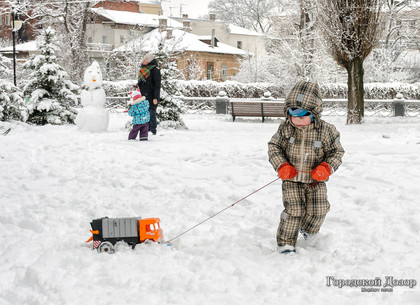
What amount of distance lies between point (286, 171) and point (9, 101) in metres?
12.7

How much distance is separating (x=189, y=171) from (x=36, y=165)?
253cm

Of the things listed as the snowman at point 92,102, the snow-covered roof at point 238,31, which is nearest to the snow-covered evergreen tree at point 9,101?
the snowman at point 92,102

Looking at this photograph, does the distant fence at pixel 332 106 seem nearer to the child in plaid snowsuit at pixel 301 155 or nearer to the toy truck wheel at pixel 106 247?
the child in plaid snowsuit at pixel 301 155

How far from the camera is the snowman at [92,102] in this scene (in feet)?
Answer: 46.1

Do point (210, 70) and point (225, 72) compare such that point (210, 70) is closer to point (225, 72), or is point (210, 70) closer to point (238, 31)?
point (225, 72)

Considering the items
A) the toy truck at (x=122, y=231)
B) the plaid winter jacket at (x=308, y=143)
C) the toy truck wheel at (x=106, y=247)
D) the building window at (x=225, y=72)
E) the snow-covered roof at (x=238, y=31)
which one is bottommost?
the toy truck wheel at (x=106, y=247)

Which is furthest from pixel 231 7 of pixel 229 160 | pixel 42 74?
pixel 229 160

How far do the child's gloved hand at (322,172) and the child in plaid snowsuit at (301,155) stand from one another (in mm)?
48

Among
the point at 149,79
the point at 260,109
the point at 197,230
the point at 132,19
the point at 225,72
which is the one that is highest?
the point at 132,19

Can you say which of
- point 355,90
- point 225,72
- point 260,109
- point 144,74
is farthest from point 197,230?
point 225,72

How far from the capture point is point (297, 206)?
4504 mm

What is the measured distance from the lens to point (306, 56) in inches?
1304

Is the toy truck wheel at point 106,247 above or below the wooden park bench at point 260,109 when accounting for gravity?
below

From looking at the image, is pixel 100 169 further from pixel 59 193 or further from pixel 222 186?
pixel 222 186
